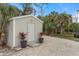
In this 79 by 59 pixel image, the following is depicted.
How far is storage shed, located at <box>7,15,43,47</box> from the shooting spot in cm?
612

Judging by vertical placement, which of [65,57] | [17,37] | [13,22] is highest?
[13,22]

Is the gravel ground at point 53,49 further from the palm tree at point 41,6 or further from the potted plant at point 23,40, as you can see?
the palm tree at point 41,6

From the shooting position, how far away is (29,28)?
20.2ft

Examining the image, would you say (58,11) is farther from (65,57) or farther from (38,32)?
(65,57)

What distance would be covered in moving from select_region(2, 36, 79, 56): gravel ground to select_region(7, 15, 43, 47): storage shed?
245 millimetres

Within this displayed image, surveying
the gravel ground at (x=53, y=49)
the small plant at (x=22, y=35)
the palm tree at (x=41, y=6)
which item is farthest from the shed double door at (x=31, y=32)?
the palm tree at (x=41, y=6)

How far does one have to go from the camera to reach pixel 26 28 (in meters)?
6.14

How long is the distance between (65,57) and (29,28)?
1.16 meters

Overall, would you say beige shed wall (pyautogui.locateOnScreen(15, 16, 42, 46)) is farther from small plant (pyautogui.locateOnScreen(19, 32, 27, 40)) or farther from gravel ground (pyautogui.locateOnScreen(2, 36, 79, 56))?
gravel ground (pyautogui.locateOnScreen(2, 36, 79, 56))

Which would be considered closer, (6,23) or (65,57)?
(65,57)

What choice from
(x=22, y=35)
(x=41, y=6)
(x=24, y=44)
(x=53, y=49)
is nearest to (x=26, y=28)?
(x=22, y=35)

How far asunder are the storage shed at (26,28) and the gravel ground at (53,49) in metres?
0.24

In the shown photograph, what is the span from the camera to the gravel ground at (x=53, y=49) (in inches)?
236

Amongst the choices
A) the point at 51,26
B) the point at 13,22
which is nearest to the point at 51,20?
the point at 51,26
